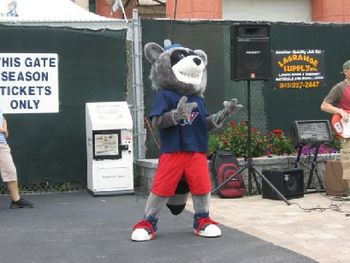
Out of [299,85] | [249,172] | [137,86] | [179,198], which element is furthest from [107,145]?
[299,85]

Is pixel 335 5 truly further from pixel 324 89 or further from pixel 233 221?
pixel 233 221

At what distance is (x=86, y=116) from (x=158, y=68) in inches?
143

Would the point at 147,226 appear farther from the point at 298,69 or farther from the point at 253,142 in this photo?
the point at 298,69

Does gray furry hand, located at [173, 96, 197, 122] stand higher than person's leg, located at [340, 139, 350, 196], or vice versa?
gray furry hand, located at [173, 96, 197, 122]

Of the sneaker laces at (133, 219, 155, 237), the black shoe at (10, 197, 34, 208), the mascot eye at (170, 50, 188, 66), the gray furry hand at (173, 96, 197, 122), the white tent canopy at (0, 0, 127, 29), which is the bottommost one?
the black shoe at (10, 197, 34, 208)

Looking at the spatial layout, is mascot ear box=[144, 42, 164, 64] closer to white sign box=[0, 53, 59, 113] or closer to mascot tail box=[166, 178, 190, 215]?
mascot tail box=[166, 178, 190, 215]

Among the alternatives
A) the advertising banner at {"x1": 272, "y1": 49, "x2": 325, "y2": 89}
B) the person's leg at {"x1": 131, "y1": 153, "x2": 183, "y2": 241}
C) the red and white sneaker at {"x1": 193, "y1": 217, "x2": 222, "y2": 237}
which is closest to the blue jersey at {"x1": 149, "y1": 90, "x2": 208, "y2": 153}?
the person's leg at {"x1": 131, "y1": 153, "x2": 183, "y2": 241}

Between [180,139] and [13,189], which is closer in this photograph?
[180,139]

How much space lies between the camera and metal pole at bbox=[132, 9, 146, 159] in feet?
32.4

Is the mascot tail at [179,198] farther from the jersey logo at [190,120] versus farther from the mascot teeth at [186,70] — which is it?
the mascot teeth at [186,70]

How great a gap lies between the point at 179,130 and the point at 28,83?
4306 mm

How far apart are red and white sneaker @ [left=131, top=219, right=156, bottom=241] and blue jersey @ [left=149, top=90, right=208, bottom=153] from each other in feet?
2.49

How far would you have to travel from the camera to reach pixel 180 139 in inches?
238

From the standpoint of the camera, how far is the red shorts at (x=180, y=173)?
599 cm
